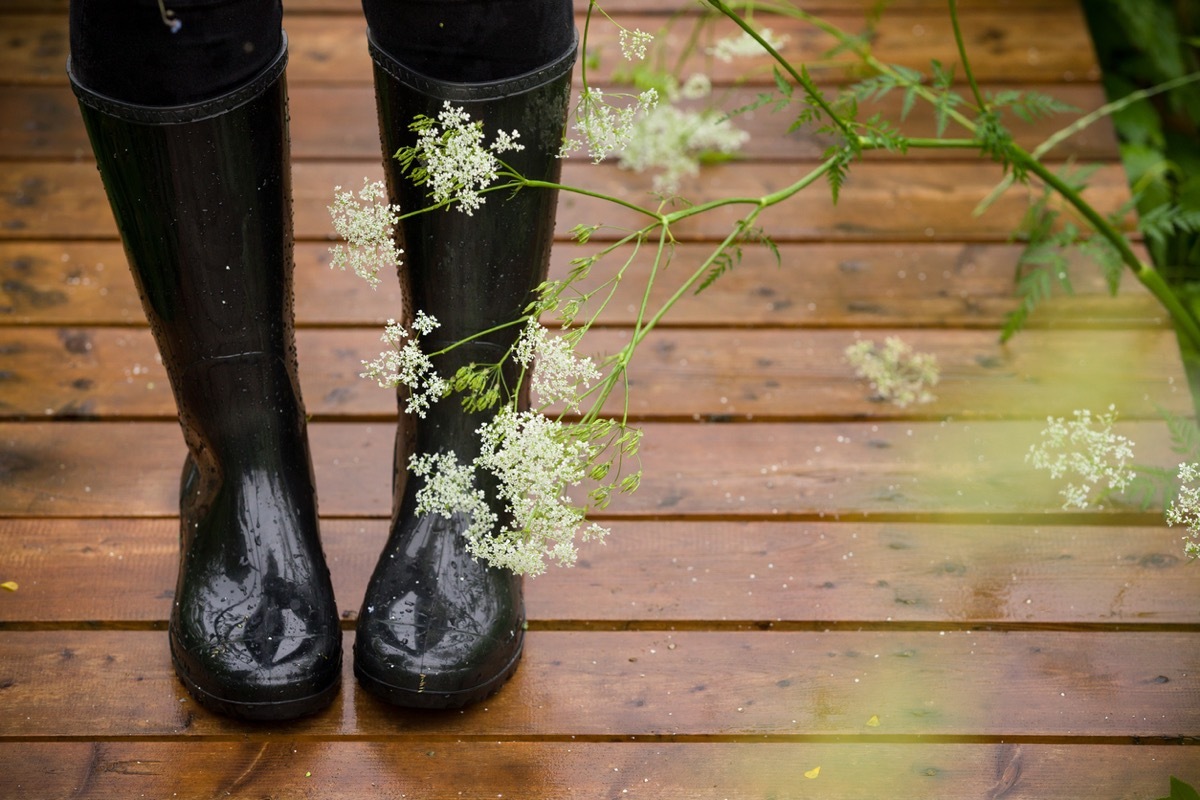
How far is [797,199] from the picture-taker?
1704 mm

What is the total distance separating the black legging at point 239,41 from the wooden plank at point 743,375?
547 millimetres

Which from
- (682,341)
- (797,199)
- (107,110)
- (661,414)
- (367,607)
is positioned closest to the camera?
(107,110)

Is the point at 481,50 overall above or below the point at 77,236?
above

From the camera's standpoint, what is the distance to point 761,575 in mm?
1209

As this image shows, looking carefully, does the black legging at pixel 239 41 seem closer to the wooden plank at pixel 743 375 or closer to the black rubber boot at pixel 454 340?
the black rubber boot at pixel 454 340

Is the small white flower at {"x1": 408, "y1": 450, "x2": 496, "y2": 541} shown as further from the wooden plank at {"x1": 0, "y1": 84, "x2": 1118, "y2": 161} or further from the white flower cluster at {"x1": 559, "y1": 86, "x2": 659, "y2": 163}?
the wooden plank at {"x1": 0, "y1": 84, "x2": 1118, "y2": 161}

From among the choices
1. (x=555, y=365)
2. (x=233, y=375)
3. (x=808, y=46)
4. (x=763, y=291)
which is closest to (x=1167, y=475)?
(x=763, y=291)

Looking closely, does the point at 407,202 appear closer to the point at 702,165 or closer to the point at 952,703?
the point at 952,703

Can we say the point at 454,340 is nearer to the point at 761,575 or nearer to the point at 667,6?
the point at 761,575

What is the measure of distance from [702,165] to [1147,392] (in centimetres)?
70

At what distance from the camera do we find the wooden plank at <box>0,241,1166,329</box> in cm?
150

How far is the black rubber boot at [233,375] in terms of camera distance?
924 millimetres

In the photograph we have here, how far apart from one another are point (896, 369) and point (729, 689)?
542 mm

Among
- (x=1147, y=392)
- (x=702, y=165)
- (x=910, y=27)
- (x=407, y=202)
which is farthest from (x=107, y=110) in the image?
(x=910, y=27)
